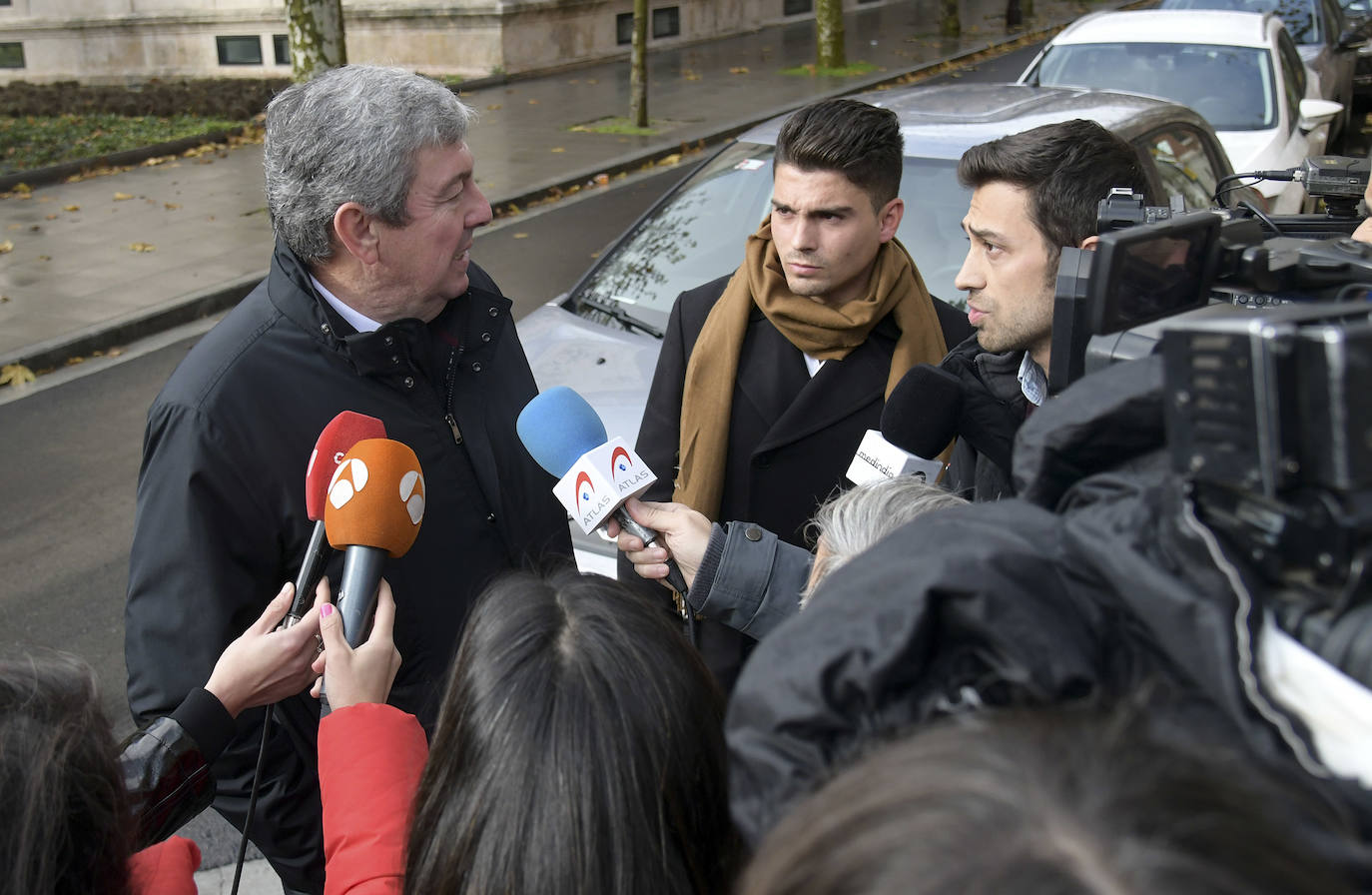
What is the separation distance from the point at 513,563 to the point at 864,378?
3.01ft

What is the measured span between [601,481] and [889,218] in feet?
4.09

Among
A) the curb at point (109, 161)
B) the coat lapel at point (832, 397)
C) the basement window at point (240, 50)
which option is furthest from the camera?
the basement window at point (240, 50)

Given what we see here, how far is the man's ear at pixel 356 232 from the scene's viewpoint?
2.18 metres

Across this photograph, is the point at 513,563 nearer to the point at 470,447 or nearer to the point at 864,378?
the point at 470,447

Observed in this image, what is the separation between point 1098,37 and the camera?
7.45m

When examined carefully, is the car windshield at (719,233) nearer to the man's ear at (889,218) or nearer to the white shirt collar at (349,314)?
the man's ear at (889,218)

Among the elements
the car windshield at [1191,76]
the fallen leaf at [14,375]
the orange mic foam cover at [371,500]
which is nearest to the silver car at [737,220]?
the orange mic foam cover at [371,500]

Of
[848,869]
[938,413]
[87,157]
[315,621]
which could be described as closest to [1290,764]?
[848,869]

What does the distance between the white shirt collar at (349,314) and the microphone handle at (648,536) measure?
2.14ft

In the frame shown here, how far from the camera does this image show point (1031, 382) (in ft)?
7.75

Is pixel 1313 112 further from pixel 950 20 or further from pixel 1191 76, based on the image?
pixel 950 20

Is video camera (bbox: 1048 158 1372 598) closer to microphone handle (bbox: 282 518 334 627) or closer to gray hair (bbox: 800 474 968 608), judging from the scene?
gray hair (bbox: 800 474 968 608)

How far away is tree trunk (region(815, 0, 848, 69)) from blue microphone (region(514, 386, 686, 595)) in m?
15.8

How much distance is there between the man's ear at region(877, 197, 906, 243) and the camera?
2.79m
